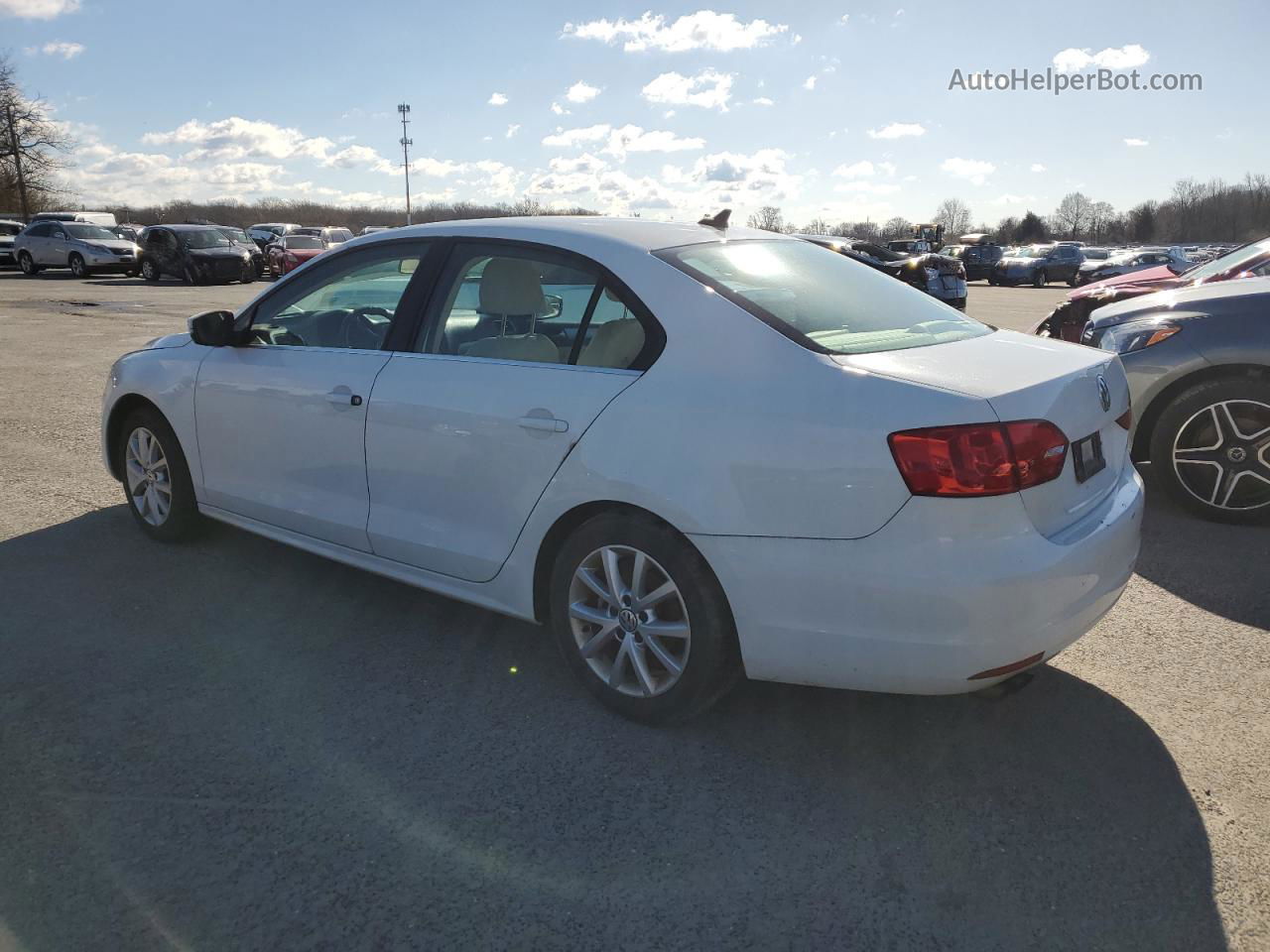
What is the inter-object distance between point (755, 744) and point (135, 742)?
74.2 inches

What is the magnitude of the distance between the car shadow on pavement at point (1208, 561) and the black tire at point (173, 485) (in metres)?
4.42

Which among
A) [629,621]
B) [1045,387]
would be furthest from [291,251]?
[1045,387]

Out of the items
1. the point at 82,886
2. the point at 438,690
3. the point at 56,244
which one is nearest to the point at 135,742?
the point at 82,886

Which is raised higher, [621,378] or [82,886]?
[621,378]

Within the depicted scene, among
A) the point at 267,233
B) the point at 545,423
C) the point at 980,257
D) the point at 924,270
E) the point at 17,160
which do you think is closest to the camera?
the point at 545,423

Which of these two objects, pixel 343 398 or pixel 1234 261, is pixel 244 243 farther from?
pixel 343 398

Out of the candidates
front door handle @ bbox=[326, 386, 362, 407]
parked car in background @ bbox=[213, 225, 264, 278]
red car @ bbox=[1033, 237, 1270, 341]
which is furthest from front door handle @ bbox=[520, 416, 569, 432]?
parked car in background @ bbox=[213, 225, 264, 278]

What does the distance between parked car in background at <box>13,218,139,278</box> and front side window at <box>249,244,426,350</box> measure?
3026cm

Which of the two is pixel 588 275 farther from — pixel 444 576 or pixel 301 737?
pixel 301 737

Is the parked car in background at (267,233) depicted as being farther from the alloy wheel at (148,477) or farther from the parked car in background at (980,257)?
the alloy wheel at (148,477)

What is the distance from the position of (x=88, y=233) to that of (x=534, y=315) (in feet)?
109

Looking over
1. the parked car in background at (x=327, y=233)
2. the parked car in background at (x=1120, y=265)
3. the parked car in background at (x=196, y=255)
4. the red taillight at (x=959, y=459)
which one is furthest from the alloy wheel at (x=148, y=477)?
the parked car in background at (x=1120, y=265)

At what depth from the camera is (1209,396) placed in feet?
16.8

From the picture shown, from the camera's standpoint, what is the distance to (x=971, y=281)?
135 ft
